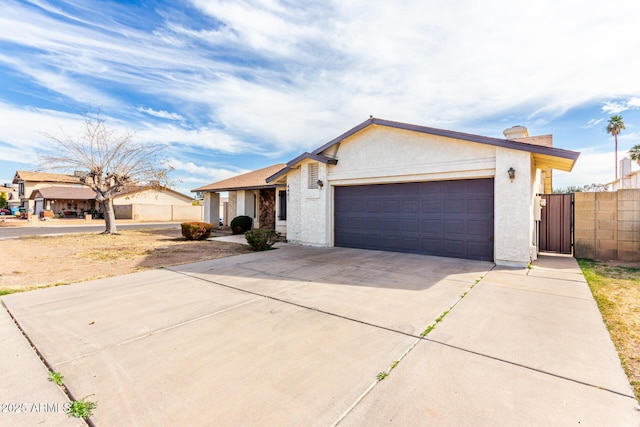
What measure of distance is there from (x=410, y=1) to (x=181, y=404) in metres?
9.32

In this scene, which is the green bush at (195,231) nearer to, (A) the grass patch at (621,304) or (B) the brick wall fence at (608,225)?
(A) the grass patch at (621,304)

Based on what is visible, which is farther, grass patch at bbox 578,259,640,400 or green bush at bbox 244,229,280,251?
green bush at bbox 244,229,280,251

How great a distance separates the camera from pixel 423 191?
935 cm

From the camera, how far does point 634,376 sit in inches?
108

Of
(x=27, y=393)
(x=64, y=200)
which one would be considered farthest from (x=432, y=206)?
(x=64, y=200)

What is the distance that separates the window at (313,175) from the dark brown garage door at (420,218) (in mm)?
982

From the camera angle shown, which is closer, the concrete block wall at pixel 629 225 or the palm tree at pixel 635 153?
the concrete block wall at pixel 629 225

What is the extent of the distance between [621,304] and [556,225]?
558 cm

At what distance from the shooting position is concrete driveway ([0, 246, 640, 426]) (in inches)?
91.2

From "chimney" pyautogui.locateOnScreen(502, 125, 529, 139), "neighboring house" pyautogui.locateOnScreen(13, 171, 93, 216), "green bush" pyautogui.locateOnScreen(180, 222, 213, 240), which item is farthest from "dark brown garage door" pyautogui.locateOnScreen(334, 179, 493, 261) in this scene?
"neighboring house" pyautogui.locateOnScreen(13, 171, 93, 216)

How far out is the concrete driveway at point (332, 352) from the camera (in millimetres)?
2316

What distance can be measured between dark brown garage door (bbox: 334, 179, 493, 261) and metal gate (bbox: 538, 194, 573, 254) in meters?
2.99

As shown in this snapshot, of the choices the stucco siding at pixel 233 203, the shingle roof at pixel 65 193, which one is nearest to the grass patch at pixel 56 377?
the stucco siding at pixel 233 203

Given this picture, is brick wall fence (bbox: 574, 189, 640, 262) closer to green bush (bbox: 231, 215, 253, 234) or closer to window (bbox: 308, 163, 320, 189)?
window (bbox: 308, 163, 320, 189)
